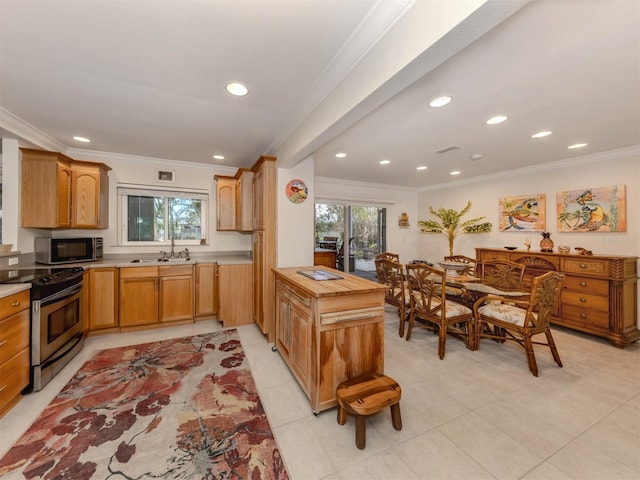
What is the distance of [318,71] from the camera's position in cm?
175

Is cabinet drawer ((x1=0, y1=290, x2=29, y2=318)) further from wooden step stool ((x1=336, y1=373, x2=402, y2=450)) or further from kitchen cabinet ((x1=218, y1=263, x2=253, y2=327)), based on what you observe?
wooden step stool ((x1=336, y1=373, x2=402, y2=450))

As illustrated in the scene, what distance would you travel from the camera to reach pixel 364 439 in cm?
153

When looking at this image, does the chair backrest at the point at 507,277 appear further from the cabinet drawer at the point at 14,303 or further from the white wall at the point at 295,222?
the cabinet drawer at the point at 14,303

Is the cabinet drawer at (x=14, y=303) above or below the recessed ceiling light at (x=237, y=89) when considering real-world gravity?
below

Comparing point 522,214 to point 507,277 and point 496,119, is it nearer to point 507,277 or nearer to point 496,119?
point 507,277

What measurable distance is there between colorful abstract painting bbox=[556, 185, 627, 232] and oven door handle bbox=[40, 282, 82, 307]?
6392 millimetres

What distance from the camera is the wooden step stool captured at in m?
1.51

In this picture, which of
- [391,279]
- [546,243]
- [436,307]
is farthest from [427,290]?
[546,243]

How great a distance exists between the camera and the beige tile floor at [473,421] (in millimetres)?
1427

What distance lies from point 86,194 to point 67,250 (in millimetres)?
752

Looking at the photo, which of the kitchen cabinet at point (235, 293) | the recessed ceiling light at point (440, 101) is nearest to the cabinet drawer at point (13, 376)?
the kitchen cabinet at point (235, 293)

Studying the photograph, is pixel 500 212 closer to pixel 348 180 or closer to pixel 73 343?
pixel 348 180

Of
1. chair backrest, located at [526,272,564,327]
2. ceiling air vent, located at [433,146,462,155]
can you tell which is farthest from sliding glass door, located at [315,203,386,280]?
chair backrest, located at [526,272,564,327]

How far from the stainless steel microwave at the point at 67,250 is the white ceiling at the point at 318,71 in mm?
1169
